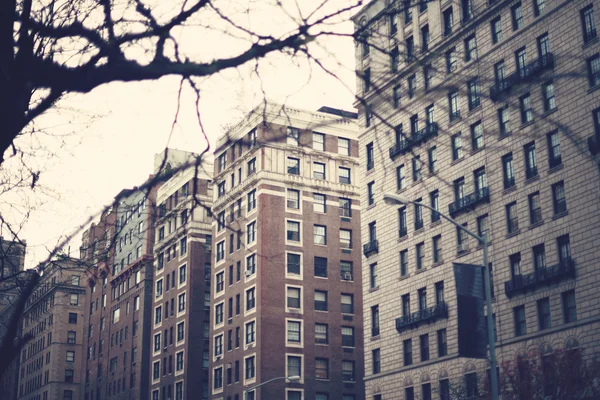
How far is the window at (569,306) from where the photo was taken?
157ft

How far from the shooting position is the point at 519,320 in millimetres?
51312

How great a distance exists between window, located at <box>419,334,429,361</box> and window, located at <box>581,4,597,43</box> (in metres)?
21.4

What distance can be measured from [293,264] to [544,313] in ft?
110

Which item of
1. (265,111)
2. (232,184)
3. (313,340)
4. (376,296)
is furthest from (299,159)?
(265,111)

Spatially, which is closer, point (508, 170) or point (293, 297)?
point (508, 170)

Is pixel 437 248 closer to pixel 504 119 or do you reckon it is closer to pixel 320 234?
pixel 504 119

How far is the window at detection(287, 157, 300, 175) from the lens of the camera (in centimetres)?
8300

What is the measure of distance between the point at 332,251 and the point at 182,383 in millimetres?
20824

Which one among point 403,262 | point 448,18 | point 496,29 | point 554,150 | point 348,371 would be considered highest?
point 448,18

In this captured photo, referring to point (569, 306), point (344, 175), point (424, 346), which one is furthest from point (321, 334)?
point (569, 306)

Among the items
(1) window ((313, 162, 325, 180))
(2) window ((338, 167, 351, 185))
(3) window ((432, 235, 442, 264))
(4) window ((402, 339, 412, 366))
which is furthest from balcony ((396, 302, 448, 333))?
(2) window ((338, 167, 351, 185))

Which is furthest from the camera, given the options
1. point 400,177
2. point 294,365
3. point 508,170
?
point 294,365

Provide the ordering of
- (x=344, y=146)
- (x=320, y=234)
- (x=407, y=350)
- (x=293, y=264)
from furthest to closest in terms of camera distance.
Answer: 1. (x=344, y=146)
2. (x=320, y=234)
3. (x=293, y=264)
4. (x=407, y=350)

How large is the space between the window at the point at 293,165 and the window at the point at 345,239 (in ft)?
22.7
